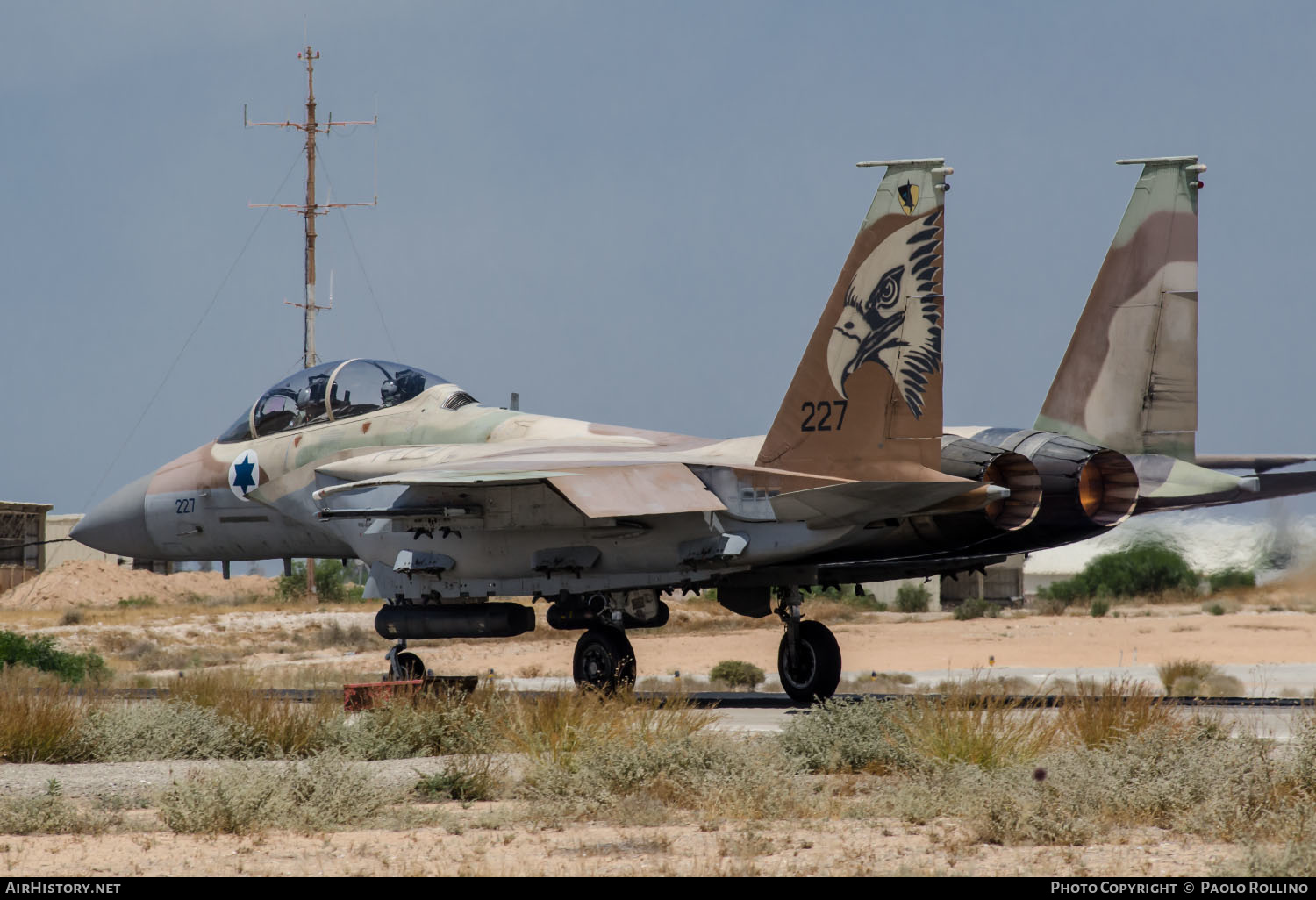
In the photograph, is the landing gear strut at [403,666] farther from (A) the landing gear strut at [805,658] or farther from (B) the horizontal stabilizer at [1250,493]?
(B) the horizontal stabilizer at [1250,493]

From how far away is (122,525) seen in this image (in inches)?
735

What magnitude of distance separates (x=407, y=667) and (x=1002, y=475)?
24.0ft

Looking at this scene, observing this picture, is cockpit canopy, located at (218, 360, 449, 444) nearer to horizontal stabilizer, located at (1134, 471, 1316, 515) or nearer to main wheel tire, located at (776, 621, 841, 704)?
main wheel tire, located at (776, 621, 841, 704)

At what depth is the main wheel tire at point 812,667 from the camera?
14930 mm

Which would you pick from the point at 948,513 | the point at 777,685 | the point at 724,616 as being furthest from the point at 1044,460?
the point at 724,616

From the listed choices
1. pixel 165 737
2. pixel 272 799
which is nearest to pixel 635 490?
pixel 165 737

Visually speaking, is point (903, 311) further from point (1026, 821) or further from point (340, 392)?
point (340, 392)

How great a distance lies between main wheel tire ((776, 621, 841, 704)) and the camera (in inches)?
588

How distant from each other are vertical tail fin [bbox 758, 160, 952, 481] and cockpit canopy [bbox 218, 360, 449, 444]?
5984 mm

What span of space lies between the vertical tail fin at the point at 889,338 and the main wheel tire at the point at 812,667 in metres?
2.29

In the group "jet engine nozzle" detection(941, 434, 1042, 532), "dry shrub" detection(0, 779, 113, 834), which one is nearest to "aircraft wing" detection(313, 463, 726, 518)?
"jet engine nozzle" detection(941, 434, 1042, 532)

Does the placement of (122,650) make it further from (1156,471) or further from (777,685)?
(1156,471)

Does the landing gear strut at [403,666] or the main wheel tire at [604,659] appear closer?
the main wheel tire at [604,659]

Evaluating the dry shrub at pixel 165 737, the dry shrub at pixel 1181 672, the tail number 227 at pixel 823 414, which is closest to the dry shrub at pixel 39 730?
the dry shrub at pixel 165 737
